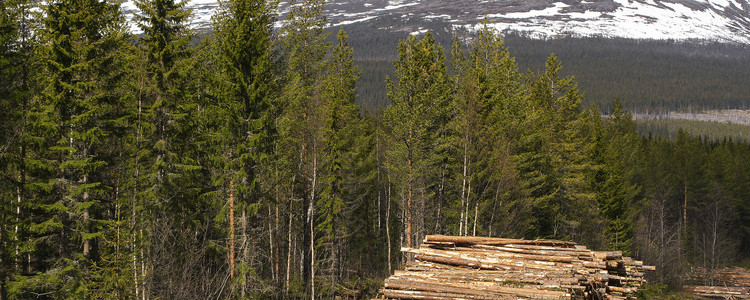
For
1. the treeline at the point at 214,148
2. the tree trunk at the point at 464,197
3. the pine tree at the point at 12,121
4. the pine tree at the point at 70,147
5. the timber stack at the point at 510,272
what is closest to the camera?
the timber stack at the point at 510,272

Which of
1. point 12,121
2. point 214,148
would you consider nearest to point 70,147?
point 12,121

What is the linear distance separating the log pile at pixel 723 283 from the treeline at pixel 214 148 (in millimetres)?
11330

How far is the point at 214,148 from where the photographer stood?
18.3 meters

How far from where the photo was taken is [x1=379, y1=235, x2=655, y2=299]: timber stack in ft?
29.0

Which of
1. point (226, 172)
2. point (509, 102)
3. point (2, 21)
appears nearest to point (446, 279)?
point (226, 172)

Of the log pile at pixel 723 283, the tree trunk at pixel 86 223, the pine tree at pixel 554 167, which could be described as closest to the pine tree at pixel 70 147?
the tree trunk at pixel 86 223

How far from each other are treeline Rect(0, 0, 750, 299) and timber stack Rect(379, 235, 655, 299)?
7581 millimetres

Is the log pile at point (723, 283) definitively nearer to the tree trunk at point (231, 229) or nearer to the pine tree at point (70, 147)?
the tree trunk at point (231, 229)

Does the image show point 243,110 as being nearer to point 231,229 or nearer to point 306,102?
point 306,102

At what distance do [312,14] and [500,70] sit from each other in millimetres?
10937

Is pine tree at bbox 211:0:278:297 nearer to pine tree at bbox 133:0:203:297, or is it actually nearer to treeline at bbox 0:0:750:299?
treeline at bbox 0:0:750:299

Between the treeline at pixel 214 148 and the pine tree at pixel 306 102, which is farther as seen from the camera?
the pine tree at pixel 306 102

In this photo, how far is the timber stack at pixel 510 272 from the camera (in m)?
8.84

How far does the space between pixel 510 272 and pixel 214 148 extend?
1289 centimetres
